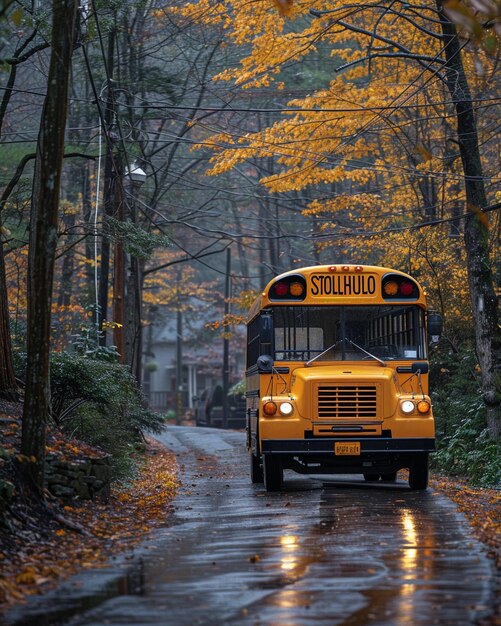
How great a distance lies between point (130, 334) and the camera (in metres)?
31.8

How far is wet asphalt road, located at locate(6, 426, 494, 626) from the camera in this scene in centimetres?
770

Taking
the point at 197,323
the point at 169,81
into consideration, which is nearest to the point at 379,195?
the point at 169,81

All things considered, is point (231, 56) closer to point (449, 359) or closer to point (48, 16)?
point (449, 359)

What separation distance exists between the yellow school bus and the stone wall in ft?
8.09

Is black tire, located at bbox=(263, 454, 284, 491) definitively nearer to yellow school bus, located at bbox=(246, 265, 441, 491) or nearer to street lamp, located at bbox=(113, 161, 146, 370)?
yellow school bus, located at bbox=(246, 265, 441, 491)

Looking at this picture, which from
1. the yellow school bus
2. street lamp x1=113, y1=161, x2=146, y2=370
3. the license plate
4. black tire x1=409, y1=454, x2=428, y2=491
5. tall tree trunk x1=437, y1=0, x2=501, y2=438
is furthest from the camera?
street lamp x1=113, y1=161, x2=146, y2=370

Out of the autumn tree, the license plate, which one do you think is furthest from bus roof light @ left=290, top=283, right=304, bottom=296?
the autumn tree

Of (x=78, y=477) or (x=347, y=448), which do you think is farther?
(x=347, y=448)

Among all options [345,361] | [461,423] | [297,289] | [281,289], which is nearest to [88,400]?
[281,289]

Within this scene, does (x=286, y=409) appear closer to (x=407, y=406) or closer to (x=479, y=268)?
(x=407, y=406)

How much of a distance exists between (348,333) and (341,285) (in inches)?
28.3

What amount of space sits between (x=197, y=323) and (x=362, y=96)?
194ft

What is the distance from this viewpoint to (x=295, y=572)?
30.6ft

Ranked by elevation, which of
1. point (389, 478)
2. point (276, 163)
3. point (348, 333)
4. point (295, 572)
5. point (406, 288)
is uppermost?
point (276, 163)
